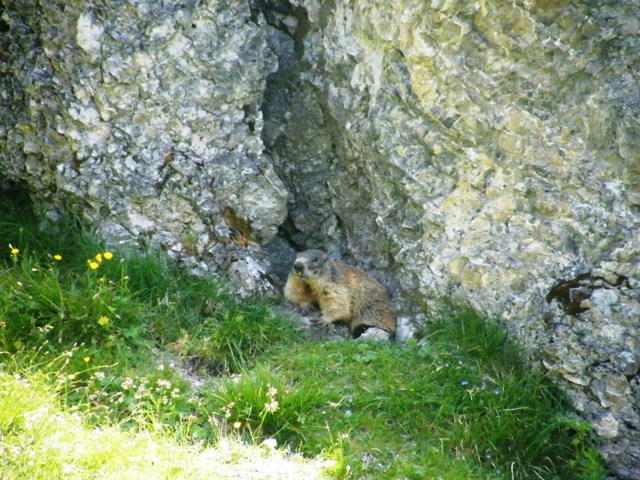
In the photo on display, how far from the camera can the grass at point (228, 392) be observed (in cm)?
503

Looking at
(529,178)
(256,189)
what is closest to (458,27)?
(529,178)

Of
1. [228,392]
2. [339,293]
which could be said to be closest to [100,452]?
[228,392]

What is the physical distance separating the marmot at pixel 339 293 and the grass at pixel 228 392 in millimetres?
491

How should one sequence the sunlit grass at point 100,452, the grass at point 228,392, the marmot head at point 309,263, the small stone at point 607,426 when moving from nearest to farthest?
the sunlit grass at point 100,452 → the grass at point 228,392 → the small stone at point 607,426 → the marmot head at point 309,263

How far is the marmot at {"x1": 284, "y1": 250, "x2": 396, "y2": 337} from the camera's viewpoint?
7.01 metres

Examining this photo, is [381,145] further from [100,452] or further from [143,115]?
[100,452]

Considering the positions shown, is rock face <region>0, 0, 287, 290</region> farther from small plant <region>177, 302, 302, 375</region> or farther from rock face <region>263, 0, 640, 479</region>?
rock face <region>263, 0, 640, 479</region>

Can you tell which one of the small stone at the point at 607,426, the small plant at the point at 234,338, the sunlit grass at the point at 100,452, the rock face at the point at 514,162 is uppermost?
the rock face at the point at 514,162

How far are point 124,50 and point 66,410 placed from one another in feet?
10.1

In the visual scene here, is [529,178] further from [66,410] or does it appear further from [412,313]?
[66,410]

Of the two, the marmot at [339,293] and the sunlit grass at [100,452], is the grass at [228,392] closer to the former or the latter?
the sunlit grass at [100,452]

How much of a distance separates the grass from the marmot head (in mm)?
553

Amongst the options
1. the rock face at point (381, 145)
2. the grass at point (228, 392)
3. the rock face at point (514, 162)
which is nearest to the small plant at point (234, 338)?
the grass at point (228, 392)

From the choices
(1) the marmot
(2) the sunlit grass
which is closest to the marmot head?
(1) the marmot
